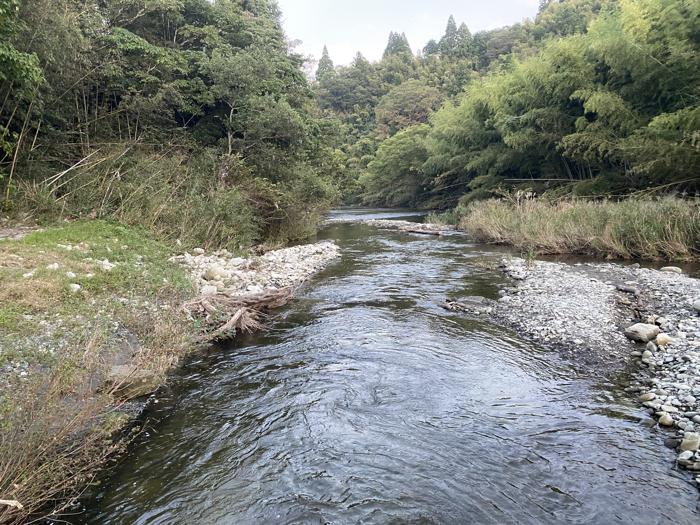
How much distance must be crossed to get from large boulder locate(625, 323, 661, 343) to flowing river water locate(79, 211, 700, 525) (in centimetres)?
144

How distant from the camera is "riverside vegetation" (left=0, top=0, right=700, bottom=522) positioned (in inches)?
165

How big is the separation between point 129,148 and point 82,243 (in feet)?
17.6

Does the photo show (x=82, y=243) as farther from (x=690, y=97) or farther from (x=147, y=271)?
(x=690, y=97)

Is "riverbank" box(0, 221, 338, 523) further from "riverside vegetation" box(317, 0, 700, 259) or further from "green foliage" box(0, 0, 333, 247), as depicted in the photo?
"riverside vegetation" box(317, 0, 700, 259)

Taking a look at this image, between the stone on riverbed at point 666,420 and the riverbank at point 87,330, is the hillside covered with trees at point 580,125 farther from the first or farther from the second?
the riverbank at point 87,330

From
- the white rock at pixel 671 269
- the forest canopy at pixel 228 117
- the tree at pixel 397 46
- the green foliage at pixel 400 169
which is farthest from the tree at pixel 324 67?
the white rock at pixel 671 269

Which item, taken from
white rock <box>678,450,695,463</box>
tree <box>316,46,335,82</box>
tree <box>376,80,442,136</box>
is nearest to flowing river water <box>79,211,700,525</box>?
white rock <box>678,450,695,463</box>

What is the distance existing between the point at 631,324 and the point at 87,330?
7.63 metres

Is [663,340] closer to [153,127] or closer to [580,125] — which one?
[153,127]

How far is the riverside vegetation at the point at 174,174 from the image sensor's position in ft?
13.8

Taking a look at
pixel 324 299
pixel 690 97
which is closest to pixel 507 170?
pixel 690 97

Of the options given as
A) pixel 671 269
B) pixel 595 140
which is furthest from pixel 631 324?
pixel 595 140

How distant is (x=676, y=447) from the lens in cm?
395

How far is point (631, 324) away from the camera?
718 centimetres
